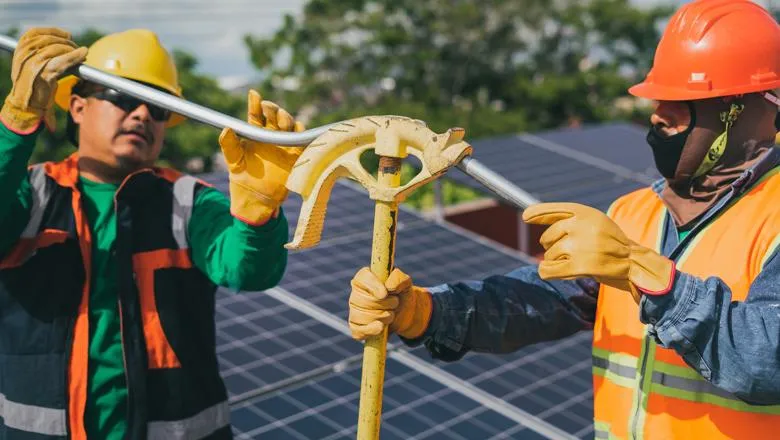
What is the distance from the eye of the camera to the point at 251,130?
253 centimetres

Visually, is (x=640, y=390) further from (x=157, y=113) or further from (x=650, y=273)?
(x=157, y=113)

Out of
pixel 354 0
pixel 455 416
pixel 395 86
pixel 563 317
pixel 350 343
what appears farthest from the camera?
pixel 395 86

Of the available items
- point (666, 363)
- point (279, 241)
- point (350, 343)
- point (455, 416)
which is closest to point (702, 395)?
point (666, 363)

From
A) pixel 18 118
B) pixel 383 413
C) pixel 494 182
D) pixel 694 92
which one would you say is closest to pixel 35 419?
pixel 18 118

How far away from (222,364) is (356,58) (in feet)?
69.9

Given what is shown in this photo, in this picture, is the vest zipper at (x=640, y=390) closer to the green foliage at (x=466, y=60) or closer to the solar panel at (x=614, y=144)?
the solar panel at (x=614, y=144)

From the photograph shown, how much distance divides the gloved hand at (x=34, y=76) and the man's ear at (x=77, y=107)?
1.25 feet

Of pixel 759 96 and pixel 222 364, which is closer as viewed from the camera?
pixel 759 96

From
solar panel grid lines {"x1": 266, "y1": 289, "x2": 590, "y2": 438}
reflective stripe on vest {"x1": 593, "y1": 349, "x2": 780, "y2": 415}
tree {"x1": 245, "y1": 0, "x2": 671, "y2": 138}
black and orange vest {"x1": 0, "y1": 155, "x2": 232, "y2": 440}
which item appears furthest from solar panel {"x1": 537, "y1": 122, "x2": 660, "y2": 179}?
tree {"x1": 245, "y1": 0, "x2": 671, "y2": 138}

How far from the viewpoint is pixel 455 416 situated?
395 centimetres

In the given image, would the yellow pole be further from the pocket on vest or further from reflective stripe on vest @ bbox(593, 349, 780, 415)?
the pocket on vest

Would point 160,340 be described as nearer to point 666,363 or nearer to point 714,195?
point 666,363

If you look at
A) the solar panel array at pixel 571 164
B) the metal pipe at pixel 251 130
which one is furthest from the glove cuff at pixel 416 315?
the solar panel array at pixel 571 164

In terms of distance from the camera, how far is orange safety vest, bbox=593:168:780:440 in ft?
7.78
